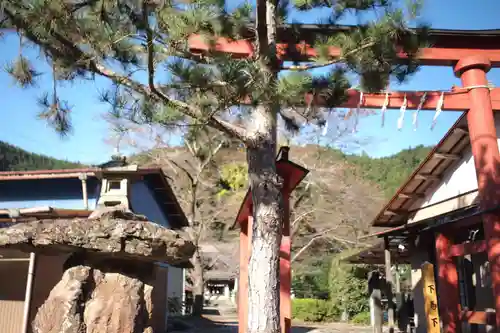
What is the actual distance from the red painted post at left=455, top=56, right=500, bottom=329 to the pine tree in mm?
2894

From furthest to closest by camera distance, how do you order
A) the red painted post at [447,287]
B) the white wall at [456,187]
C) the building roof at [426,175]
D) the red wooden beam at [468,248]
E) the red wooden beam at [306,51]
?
1. the white wall at [456,187]
2. the building roof at [426,175]
3. the red painted post at [447,287]
4. the red wooden beam at [468,248]
5. the red wooden beam at [306,51]

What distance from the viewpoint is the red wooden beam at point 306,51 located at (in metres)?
5.88

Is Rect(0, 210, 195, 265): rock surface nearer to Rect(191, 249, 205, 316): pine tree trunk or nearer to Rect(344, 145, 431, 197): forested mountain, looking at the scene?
Rect(191, 249, 205, 316): pine tree trunk

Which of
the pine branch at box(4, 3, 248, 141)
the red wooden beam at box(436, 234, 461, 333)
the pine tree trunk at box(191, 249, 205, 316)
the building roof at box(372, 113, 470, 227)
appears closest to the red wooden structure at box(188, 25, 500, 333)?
the red wooden beam at box(436, 234, 461, 333)

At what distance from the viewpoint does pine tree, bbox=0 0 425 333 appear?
14.3 ft

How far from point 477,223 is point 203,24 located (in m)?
6.49

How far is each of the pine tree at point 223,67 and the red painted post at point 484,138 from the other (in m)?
2.89

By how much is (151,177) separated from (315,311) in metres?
11.2

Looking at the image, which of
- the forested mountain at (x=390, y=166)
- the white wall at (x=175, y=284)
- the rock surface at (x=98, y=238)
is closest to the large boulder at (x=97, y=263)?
the rock surface at (x=98, y=238)

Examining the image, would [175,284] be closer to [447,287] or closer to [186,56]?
[447,287]

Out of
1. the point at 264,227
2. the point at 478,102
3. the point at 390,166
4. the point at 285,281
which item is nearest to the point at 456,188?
the point at 478,102

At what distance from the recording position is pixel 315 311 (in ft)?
68.6

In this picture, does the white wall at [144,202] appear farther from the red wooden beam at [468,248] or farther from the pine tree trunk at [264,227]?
the red wooden beam at [468,248]

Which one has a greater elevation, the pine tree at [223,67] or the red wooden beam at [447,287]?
the pine tree at [223,67]
